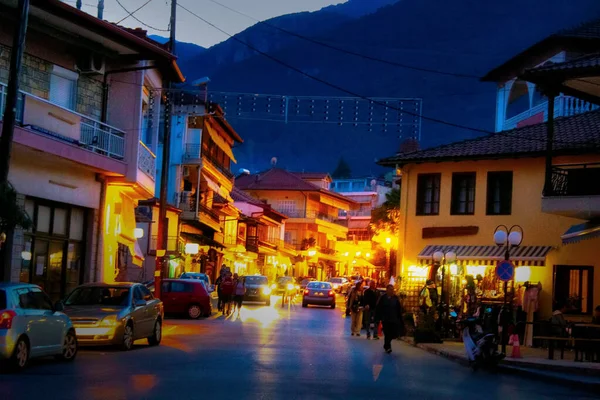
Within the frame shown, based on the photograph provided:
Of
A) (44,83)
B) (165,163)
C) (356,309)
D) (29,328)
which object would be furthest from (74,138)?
(356,309)

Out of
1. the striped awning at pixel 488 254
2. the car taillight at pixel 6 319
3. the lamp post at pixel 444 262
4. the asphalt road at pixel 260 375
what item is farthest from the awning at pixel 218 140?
the car taillight at pixel 6 319

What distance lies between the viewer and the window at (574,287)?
32.2 m

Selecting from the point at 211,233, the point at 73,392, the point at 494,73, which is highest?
the point at 494,73

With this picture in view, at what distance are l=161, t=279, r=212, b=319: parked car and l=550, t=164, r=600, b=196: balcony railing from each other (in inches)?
654

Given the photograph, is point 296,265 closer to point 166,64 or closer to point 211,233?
point 211,233

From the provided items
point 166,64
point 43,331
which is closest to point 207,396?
point 43,331

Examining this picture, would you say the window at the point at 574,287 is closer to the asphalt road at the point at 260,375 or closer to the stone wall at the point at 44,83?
the asphalt road at the point at 260,375

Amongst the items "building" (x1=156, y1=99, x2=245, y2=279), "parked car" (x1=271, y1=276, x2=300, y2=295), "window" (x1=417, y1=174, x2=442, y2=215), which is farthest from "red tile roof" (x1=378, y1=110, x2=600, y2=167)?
"parked car" (x1=271, y1=276, x2=300, y2=295)

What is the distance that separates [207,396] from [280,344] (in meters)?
12.1

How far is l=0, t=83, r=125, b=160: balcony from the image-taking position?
2412cm

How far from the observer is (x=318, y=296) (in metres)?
58.1

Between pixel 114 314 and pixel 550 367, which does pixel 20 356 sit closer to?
pixel 114 314

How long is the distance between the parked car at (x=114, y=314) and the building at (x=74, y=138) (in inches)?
88.2

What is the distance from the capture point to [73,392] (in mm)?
13484
